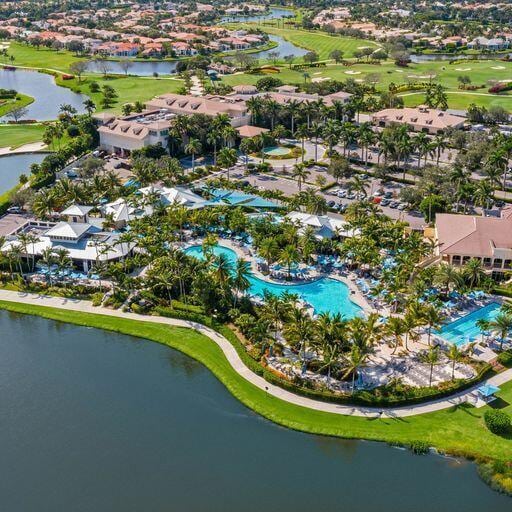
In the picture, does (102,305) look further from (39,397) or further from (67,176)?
(67,176)

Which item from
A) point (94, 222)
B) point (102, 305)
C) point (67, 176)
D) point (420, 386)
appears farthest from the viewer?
Result: point (67, 176)

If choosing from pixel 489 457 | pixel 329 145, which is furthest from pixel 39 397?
pixel 329 145

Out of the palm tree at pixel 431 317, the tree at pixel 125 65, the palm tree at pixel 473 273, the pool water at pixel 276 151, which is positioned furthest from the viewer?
the tree at pixel 125 65

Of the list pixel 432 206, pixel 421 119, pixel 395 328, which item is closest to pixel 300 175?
pixel 432 206

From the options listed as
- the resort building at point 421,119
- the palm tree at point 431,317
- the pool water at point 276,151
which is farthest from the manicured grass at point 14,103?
the palm tree at point 431,317

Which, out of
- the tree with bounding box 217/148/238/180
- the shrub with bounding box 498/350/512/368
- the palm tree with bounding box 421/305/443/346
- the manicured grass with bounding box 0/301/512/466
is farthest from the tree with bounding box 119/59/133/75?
the shrub with bounding box 498/350/512/368

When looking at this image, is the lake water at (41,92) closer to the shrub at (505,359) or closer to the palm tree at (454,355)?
the palm tree at (454,355)
